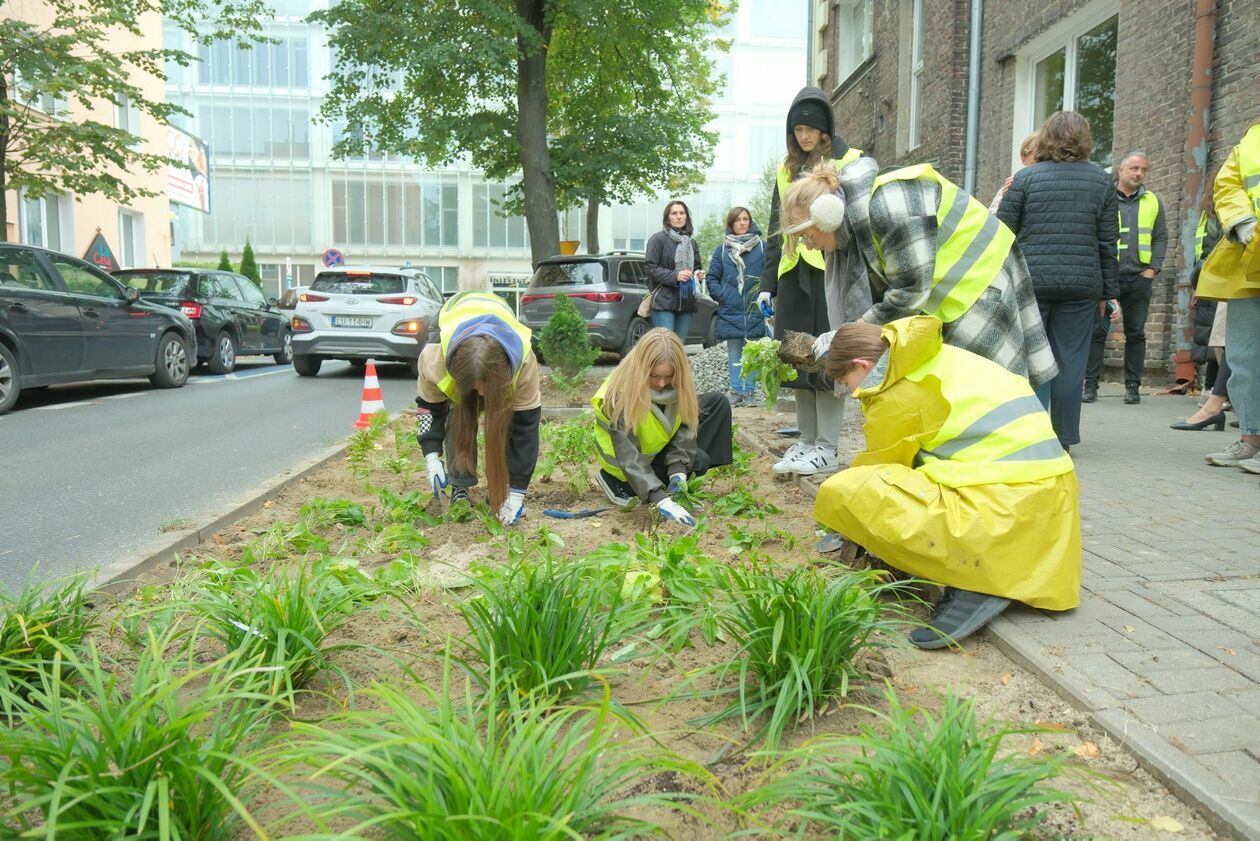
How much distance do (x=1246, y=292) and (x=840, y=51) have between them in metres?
17.4

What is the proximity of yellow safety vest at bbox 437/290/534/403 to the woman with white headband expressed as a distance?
4.55 feet

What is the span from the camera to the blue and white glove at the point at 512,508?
451 centimetres

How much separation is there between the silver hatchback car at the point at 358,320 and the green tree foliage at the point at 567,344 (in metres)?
3.87

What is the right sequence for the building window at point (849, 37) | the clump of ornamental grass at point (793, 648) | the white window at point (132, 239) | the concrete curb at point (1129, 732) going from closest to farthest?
the concrete curb at point (1129, 732) < the clump of ornamental grass at point (793, 648) < the building window at point (849, 37) < the white window at point (132, 239)

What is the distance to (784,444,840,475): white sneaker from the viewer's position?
537cm

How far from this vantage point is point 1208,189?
28.4 feet

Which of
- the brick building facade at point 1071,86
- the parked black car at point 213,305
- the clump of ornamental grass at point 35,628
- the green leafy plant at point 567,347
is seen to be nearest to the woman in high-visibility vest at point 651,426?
the clump of ornamental grass at point 35,628

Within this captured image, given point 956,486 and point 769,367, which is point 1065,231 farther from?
point 956,486

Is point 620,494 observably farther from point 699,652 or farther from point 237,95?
point 237,95

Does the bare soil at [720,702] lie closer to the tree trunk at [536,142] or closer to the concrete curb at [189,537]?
the concrete curb at [189,537]

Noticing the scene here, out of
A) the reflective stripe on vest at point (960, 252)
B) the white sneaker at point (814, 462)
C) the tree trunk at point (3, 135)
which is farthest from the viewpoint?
the tree trunk at point (3, 135)

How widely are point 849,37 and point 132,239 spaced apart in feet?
71.6

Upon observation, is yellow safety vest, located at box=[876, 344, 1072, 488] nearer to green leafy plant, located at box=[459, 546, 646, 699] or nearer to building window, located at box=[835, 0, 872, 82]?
green leafy plant, located at box=[459, 546, 646, 699]

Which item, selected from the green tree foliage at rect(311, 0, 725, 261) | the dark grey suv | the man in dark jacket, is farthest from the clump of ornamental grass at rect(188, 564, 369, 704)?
the green tree foliage at rect(311, 0, 725, 261)
